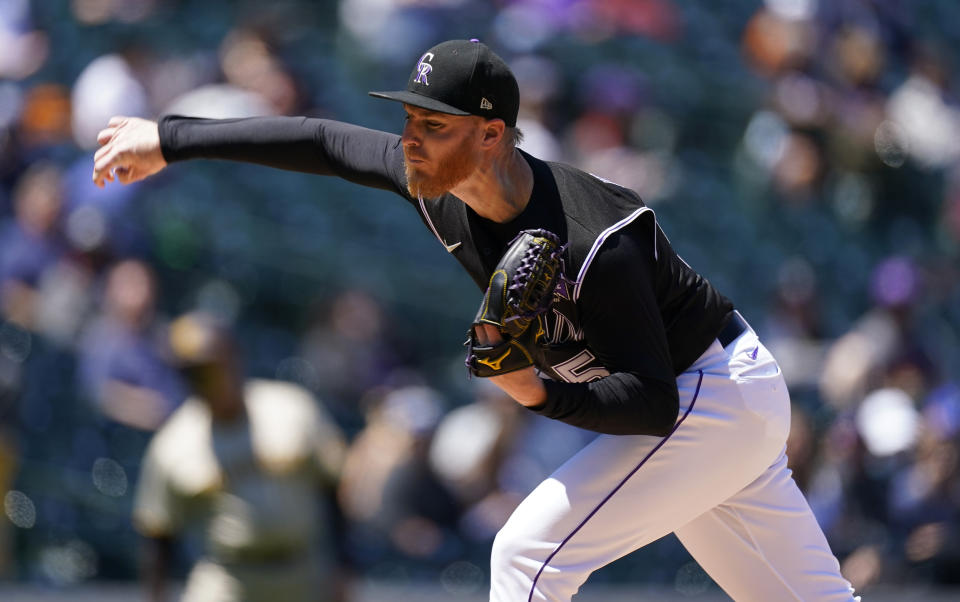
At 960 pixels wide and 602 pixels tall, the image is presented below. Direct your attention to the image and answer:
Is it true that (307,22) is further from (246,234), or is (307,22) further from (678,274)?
(678,274)

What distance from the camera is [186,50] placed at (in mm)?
8758

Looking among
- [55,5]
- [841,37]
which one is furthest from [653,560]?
[55,5]

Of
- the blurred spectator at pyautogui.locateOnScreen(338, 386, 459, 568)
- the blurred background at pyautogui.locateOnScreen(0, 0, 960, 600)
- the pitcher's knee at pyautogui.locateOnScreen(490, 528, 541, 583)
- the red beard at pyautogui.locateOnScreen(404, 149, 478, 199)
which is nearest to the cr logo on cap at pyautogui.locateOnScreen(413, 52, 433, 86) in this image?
the red beard at pyautogui.locateOnScreen(404, 149, 478, 199)

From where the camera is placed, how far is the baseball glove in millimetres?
2744

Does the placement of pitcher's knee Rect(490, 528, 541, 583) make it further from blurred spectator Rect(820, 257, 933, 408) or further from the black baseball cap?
blurred spectator Rect(820, 257, 933, 408)

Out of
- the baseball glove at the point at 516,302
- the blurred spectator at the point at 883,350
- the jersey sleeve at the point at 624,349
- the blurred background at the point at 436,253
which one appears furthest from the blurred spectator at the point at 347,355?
the baseball glove at the point at 516,302

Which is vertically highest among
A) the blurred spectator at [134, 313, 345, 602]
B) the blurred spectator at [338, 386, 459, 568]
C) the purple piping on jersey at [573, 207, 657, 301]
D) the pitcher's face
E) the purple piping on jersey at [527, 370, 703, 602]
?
the pitcher's face

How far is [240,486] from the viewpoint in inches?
186

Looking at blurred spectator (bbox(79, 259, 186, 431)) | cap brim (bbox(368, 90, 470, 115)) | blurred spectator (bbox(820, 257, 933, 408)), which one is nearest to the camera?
cap brim (bbox(368, 90, 470, 115))

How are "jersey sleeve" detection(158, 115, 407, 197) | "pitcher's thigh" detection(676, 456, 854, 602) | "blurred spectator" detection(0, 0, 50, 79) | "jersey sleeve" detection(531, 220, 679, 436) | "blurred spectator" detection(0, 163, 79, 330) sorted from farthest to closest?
"blurred spectator" detection(0, 0, 50, 79)
"blurred spectator" detection(0, 163, 79, 330)
"jersey sleeve" detection(158, 115, 407, 197)
"pitcher's thigh" detection(676, 456, 854, 602)
"jersey sleeve" detection(531, 220, 679, 436)

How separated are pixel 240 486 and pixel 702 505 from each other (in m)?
2.10

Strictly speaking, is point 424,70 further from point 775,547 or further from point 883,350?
point 883,350

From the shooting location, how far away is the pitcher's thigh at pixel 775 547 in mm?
3270

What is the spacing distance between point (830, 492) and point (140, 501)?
3.55 metres
